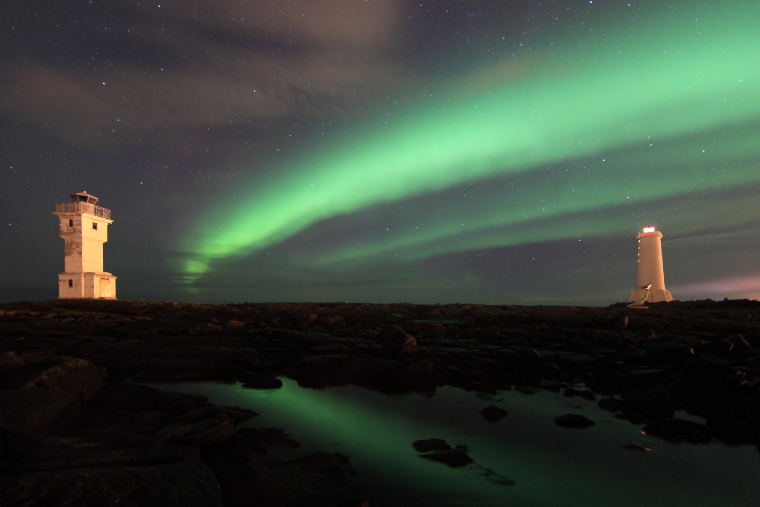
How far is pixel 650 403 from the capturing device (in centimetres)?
602

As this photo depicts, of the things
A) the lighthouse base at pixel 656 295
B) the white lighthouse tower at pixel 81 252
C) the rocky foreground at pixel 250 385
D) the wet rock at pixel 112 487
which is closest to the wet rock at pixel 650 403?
the rocky foreground at pixel 250 385

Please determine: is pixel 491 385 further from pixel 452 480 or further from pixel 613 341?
pixel 613 341

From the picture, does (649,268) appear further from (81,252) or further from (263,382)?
(81,252)

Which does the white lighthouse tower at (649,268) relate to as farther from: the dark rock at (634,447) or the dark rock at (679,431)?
the dark rock at (634,447)

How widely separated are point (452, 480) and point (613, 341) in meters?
9.64

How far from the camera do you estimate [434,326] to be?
15.1 metres

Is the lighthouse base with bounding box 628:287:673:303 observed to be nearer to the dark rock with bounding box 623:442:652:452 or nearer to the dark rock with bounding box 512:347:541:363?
the dark rock with bounding box 512:347:541:363

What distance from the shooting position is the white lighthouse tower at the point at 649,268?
3109 centimetres

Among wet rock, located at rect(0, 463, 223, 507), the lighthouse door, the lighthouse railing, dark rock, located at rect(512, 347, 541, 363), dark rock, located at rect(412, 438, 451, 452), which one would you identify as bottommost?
dark rock, located at rect(412, 438, 451, 452)

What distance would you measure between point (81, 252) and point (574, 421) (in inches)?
1609

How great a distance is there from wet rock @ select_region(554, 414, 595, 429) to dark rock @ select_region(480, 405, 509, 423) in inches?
31.3

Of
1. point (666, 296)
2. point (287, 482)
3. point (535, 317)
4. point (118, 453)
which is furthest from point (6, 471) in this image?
point (666, 296)

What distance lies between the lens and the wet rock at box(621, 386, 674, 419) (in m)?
5.89

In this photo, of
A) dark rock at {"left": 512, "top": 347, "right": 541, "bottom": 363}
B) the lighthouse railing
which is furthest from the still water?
the lighthouse railing
